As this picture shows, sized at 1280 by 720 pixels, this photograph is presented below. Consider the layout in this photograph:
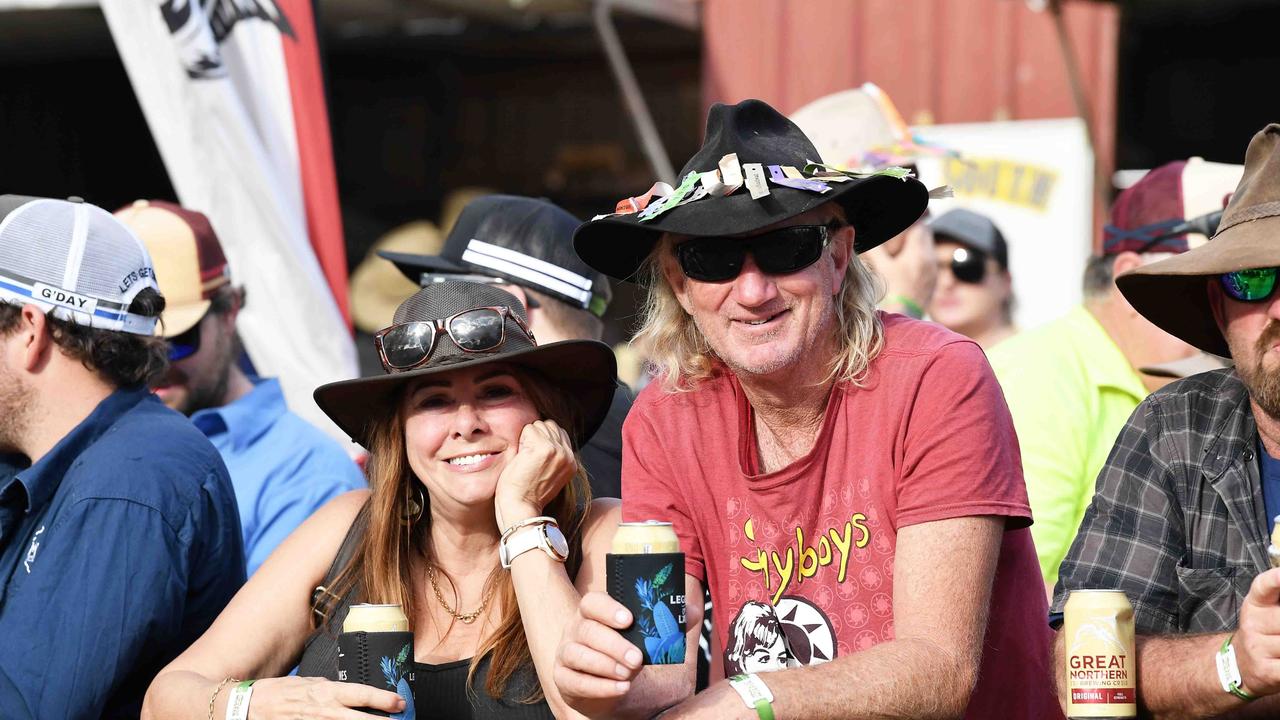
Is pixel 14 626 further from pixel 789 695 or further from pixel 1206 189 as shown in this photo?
pixel 1206 189

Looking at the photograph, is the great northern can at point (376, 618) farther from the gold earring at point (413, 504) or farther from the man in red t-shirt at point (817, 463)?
the gold earring at point (413, 504)

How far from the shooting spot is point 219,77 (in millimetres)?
5641

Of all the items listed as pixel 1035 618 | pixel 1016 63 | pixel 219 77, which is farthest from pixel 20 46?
pixel 1035 618

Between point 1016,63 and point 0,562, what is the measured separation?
7841 millimetres

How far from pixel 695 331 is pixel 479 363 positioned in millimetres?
532

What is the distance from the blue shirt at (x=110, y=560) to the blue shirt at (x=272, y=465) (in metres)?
0.95

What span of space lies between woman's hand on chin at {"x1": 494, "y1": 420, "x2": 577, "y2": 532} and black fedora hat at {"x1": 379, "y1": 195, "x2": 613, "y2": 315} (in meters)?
1.25

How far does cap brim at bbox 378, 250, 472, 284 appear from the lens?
4.96 metres

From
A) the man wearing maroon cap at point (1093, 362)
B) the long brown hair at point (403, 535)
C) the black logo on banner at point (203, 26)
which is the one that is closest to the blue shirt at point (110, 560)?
the long brown hair at point (403, 535)

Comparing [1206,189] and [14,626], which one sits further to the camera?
[1206,189]

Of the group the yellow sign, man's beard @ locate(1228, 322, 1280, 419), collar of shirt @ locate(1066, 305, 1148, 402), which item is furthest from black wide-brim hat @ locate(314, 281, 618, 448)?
the yellow sign

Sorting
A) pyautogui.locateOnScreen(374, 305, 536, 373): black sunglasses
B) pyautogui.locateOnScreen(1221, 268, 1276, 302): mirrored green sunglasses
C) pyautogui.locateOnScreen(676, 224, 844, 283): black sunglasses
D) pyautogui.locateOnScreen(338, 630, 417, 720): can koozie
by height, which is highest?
pyautogui.locateOnScreen(676, 224, 844, 283): black sunglasses

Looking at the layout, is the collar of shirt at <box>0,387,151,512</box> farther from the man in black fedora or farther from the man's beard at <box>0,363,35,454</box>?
the man in black fedora

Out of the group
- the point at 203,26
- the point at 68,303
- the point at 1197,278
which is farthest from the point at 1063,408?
the point at 203,26
